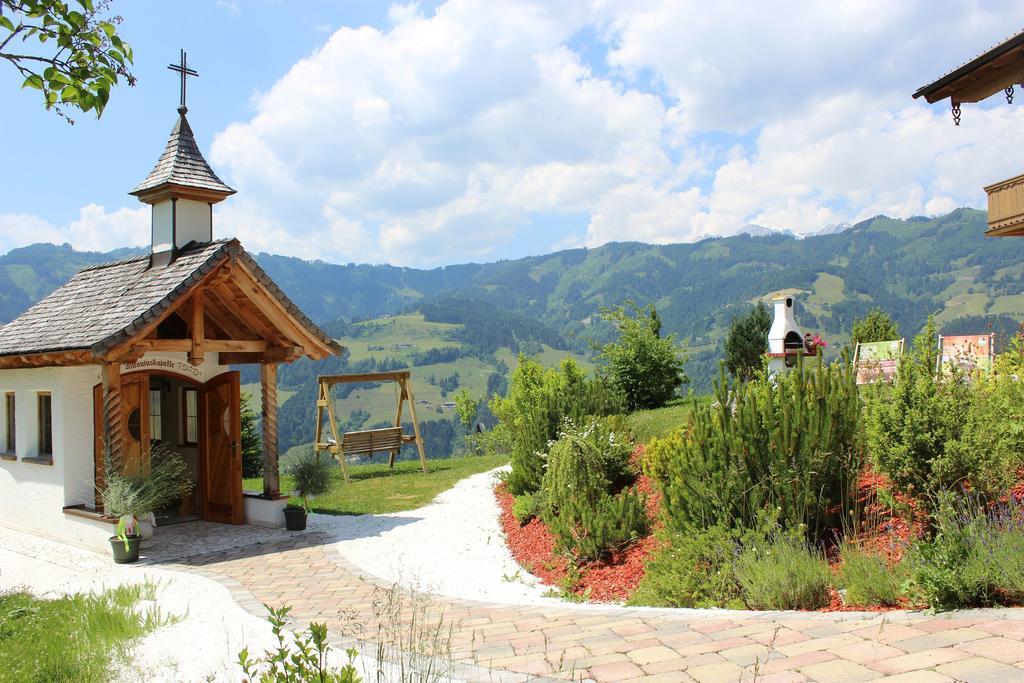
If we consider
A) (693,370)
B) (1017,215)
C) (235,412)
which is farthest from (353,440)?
(693,370)

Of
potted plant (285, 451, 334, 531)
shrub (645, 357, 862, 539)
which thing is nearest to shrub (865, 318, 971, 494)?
shrub (645, 357, 862, 539)

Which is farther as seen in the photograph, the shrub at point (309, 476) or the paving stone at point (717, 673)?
the shrub at point (309, 476)

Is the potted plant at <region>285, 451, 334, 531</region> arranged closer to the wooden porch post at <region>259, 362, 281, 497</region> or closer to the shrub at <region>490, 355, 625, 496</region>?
the wooden porch post at <region>259, 362, 281, 497</region>

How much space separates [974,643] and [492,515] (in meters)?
8.20

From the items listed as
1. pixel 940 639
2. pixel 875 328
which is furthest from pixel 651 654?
pixel 875 328

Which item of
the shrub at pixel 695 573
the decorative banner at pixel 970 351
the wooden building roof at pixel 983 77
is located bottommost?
the shrub at pixel 695 573

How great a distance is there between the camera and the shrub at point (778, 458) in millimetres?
6434

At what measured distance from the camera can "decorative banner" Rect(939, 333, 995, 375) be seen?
921 cm

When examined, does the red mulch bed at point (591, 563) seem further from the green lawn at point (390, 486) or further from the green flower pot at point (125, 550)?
the green flower pot at point (125, 550)

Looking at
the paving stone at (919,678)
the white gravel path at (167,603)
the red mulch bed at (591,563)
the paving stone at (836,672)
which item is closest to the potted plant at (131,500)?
→ the white gravel path at (167,603)

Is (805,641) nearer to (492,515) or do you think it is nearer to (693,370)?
(492,515)

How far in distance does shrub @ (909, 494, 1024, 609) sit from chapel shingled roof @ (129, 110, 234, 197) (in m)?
10.4

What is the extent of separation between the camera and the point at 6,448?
12.1 metres

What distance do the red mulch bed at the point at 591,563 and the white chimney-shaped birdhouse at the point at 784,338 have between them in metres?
6.05
